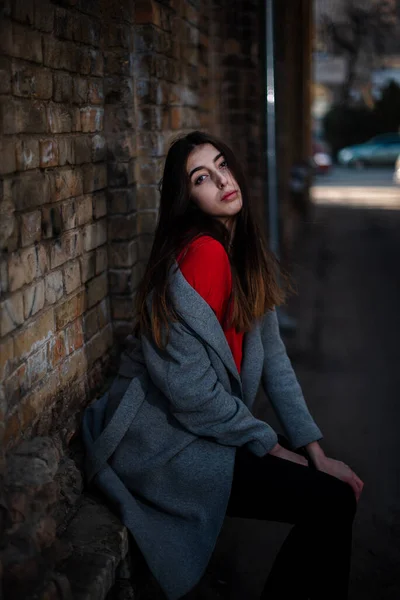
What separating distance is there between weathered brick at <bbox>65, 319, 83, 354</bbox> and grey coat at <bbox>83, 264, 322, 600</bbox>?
356mm

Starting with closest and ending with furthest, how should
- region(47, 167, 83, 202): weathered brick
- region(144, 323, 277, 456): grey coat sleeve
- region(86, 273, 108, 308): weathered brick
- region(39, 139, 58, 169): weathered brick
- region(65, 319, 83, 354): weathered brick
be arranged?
region(144, 323, 277, 456): grey coat sleeve
region(39, 139, 58, 169): weathered brick
region(47, 167, 83, 202): weathered brick
region(65, 319, 83, 354): weathered brick
region(86, 273, 108, 308): weathered brick

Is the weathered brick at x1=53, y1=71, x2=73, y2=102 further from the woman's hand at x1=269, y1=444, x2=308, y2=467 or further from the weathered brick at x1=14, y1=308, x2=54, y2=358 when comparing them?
the woman's hand at x1=269, y1=444, x2=308, y2=467

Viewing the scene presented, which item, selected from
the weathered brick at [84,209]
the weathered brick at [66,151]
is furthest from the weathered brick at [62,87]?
the weathered brick at [84,209]

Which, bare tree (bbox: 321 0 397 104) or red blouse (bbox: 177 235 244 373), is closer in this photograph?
red blouse (bbox: 177 235 244 373)

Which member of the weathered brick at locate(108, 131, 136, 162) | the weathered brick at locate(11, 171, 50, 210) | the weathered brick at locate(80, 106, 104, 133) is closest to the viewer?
the weathered brick at locate(11, 171, 50, 210)

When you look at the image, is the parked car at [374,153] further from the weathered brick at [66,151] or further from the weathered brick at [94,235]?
the weathered brick at [66,151]

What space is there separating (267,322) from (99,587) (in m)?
1.07

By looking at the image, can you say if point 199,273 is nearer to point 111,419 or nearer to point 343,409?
point 111,419


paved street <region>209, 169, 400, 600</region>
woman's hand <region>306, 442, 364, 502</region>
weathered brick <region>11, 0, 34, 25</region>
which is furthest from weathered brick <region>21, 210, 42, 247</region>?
paved street <region>209, 169, 400, 600</region>

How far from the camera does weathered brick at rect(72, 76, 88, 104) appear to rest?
116 inches

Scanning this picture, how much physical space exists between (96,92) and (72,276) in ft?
2.61

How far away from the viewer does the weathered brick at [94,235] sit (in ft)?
10.1

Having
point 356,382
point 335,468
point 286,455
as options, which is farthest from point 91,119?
point 356,382

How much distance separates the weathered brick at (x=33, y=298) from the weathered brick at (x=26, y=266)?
0.03m
